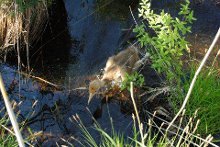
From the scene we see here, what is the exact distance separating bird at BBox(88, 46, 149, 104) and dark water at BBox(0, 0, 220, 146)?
234 mm

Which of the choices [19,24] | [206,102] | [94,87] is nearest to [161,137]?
[206,102]

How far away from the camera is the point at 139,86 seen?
396 centimetres

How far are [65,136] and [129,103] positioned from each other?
30.8 inches

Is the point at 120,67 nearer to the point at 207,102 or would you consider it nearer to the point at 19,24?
the point at 207,102

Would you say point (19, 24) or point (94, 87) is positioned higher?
point (19, 24)

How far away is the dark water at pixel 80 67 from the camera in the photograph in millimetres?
3912

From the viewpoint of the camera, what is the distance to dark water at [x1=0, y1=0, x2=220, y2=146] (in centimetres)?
391

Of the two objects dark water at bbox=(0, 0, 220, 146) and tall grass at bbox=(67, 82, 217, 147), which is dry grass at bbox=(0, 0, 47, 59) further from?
tall grass at bbox=(67, 82, 217, 147)

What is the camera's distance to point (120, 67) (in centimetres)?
406

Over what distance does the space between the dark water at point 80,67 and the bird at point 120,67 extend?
234 millimetres

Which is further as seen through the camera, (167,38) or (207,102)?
(207,102)

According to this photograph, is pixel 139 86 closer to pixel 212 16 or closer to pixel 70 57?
pixel 70 57

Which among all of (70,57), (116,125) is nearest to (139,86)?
(116,125)

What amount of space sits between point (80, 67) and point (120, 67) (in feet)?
2.56
